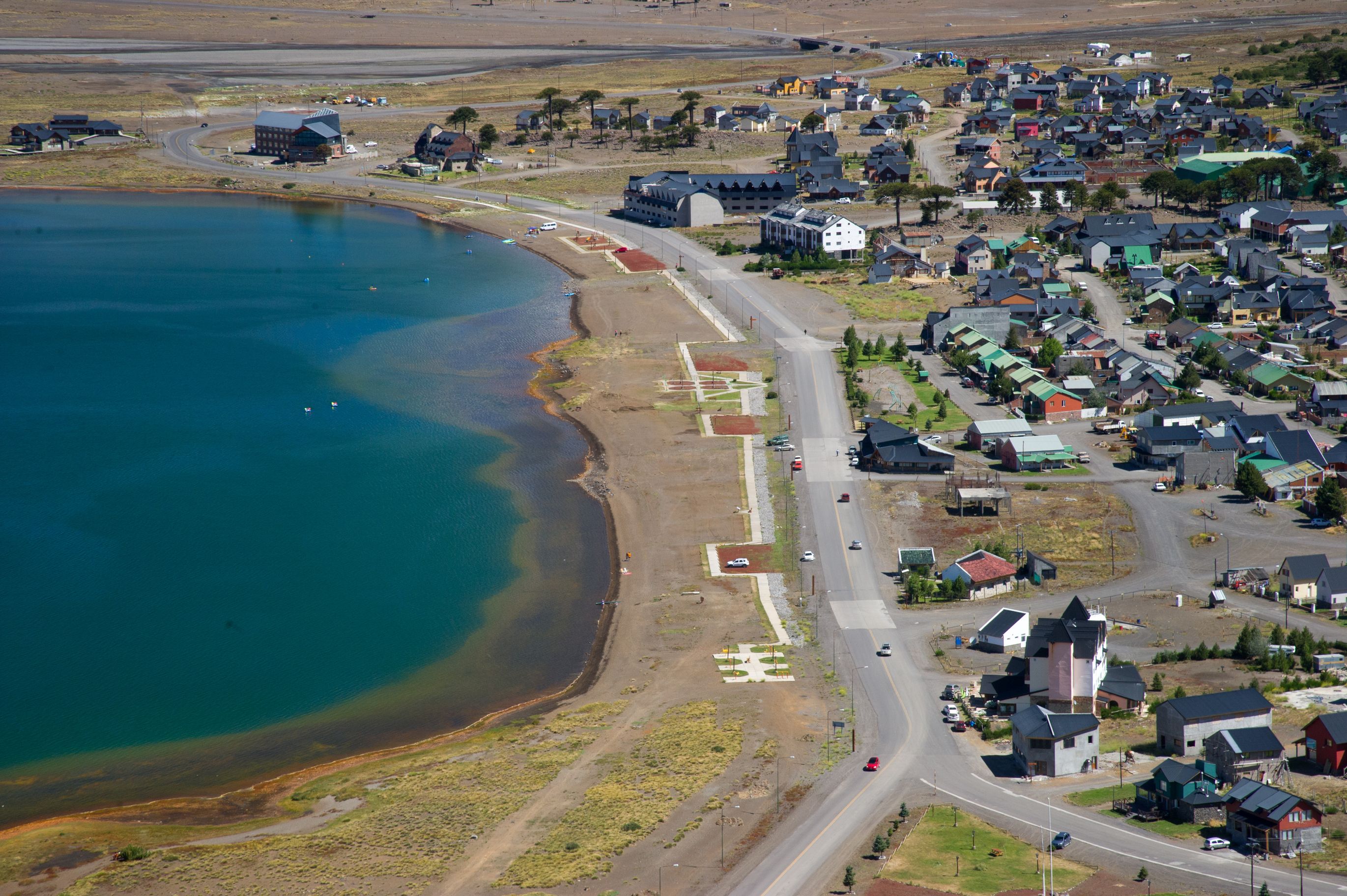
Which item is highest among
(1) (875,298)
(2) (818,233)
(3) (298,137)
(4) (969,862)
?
(3) (298,137)

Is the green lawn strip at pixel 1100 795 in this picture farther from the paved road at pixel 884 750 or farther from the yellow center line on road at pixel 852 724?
Answer: the yellow center line on road at pixel 852 724

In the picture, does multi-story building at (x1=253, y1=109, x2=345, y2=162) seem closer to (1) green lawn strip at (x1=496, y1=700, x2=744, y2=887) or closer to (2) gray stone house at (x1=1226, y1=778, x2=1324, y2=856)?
(1) green lawn strip at (x1=496, y1=700, x2=744, y2=887)

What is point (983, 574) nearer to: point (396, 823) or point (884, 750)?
point (884, 750)

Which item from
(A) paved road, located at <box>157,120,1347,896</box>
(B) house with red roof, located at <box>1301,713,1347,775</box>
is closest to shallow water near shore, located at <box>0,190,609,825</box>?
(A) paved road, located at <box>157,120,1347,896</box>

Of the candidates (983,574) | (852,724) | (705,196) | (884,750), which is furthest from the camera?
(705,196)

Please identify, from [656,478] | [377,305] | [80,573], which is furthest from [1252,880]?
[377,305]

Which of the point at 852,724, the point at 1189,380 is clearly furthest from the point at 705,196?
the point at 852,724

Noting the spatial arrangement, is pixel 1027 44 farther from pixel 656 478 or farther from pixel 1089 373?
pixel 656 478
